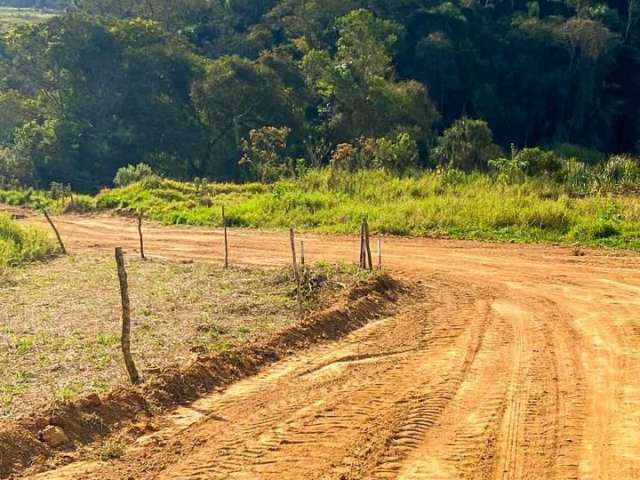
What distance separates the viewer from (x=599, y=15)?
43.5m

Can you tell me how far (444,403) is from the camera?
24.0 feet

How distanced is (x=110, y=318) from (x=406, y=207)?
34.5ft

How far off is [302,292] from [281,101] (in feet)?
80.4

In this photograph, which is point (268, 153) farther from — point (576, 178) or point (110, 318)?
point (110, 318)

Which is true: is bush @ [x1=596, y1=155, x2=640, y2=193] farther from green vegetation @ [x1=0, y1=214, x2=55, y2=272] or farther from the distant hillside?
the distant hillside

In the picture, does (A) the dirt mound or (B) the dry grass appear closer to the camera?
(A) the dirt mound

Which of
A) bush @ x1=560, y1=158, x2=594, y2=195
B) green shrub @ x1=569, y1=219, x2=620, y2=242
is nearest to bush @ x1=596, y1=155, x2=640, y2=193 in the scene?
bush @ x1=560, y1=158, x2=594, y2=195

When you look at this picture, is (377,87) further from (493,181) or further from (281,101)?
(493,181)

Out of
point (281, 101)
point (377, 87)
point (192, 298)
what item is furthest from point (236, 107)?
point (192, 298)

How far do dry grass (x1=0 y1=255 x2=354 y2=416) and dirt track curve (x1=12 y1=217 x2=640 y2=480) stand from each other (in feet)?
4.38

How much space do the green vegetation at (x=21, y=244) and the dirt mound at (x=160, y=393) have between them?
28.9ft

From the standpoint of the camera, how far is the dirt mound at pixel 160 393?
6.36 meters

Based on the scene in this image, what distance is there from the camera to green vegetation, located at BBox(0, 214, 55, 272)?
1593cm

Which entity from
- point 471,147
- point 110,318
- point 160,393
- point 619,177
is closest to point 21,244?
point 110,318
